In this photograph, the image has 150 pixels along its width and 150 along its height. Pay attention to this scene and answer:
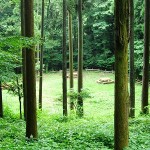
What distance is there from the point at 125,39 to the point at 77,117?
11990 millimetres

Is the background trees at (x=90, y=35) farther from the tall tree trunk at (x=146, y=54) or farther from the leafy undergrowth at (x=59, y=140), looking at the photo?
the leafy undergrowth at (x=59, y=140)

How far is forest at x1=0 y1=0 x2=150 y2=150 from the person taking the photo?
22.5 feet

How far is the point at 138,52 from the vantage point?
3189 centimetres

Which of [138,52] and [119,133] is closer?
[119,133]

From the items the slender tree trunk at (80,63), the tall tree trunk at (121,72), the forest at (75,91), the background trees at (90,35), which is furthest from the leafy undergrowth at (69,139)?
the background trees at (90,35)

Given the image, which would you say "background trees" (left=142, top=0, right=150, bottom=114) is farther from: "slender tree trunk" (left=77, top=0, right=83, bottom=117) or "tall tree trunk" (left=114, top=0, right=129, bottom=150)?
"tall tree trunk" (left=114, top=0, right=129, bottom=150)

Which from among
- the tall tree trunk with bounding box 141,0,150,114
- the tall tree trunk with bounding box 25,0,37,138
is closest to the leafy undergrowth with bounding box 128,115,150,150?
the tall tree trunk with bounding box 141,0,150,114

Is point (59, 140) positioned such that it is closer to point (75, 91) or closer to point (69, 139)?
point (69, 139)

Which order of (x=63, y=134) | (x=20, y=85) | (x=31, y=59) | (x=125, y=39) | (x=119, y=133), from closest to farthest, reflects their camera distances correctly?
(x=125, y=39) → (x=119, y=133) → (x=31, y=59) → (x=63, y=134) → (x=20, y=85)

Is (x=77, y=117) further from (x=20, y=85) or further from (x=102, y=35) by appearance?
(x=102, y=35)

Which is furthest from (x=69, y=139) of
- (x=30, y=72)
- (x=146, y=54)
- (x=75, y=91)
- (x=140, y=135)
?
(x=75, y=91)

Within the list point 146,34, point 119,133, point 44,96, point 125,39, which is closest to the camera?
point 125,39

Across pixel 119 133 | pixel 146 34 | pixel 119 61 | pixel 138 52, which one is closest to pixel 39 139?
pixel 119 133

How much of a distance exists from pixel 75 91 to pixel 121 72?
12578 mm
